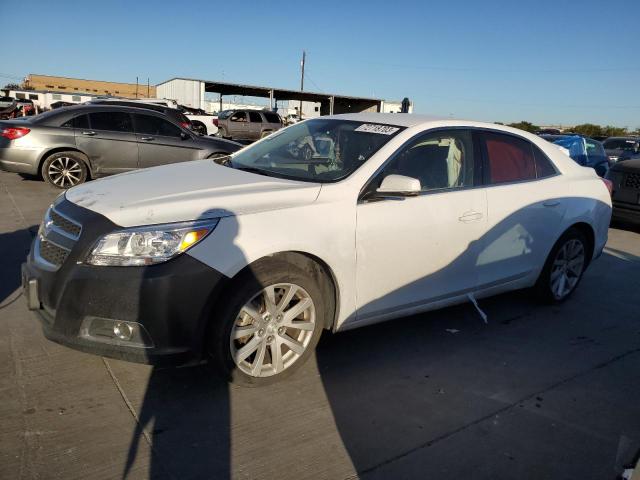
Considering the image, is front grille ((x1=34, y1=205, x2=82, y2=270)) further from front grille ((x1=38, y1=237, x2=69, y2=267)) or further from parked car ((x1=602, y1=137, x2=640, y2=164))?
parked car ((x1=602, y1=137, x2=640, y2=164))

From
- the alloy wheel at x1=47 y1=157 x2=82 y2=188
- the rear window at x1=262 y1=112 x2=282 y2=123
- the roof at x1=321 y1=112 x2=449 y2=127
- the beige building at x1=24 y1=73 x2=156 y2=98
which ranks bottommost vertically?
the alloy wheel at x1=47 y1=157 x2=82 y2=188

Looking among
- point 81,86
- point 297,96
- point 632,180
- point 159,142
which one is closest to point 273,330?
point 159,142

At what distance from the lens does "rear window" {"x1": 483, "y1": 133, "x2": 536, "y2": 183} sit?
4.12 meters

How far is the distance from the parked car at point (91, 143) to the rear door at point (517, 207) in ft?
22.2

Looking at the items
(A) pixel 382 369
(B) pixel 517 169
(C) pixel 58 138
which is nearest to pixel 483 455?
(A) pixel 382 369

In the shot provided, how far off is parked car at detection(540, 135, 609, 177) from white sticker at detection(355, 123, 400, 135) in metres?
11.2

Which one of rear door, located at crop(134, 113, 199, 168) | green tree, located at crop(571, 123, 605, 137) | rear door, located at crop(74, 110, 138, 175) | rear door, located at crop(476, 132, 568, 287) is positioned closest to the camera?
rear door, located at crop(476, 132, 568, 287)

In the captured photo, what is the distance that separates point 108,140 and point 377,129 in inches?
268

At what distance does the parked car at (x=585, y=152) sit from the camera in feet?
44.2

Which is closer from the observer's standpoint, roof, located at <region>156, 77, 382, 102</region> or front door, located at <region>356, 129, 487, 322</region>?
front door, located at <region>356, 129, 487, 322</region>

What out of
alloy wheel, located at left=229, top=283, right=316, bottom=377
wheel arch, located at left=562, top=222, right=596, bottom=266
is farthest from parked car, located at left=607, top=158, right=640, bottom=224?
alloy wheel, located at left=229, top=283, right=316, bottom=377

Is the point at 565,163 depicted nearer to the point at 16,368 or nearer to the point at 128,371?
the point at 128,371

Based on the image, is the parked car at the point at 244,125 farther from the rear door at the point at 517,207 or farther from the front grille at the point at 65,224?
the front grille at the point at 65,224

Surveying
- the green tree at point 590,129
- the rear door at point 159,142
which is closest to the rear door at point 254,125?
the rear door at point 159,142
